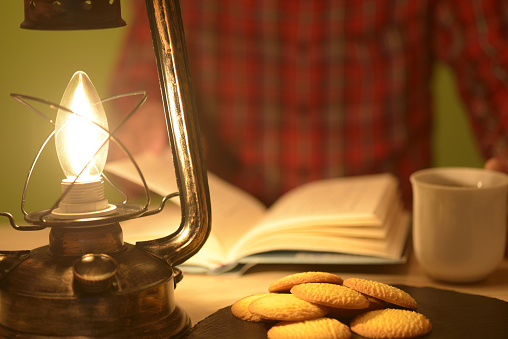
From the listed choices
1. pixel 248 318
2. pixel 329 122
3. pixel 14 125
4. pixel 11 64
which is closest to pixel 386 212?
pixel 248 318

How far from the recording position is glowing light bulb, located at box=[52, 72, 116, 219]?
529 mm

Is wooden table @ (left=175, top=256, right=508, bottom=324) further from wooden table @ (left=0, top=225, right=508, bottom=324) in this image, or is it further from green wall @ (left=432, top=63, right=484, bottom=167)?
green wall @ (left=432, top=63, right=484, bottom=167)

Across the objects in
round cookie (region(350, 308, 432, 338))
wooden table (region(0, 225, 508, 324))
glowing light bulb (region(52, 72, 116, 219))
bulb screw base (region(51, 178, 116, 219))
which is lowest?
wooden table (region(0, 225, 508, 324))

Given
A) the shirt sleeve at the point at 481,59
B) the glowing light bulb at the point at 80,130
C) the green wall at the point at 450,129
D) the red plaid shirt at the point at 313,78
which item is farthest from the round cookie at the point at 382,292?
the green wall at the point at 450,129

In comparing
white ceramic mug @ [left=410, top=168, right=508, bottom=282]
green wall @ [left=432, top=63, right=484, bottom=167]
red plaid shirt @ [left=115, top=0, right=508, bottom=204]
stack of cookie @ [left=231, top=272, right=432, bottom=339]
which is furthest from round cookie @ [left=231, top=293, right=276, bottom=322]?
green wall @ [left=432, top=63, right=484, bottom=167]

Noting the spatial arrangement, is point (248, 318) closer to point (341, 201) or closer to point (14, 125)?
point (341, 201)

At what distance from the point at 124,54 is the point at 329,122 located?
0.58 metres

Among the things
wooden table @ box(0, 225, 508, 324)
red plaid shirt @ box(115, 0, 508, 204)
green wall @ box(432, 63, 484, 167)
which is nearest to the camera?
wooden table @ box(0, 225, 508, 324)

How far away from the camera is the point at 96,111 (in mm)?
557

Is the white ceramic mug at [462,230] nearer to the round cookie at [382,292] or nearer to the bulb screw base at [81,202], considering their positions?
the round cookie at [382,292]

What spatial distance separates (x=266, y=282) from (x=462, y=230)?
0.81 feet

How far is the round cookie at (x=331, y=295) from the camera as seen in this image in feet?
1.68

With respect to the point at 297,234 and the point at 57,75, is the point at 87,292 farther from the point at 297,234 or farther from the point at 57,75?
the point at 57,75

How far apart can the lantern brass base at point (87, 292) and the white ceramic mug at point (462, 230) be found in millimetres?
349
